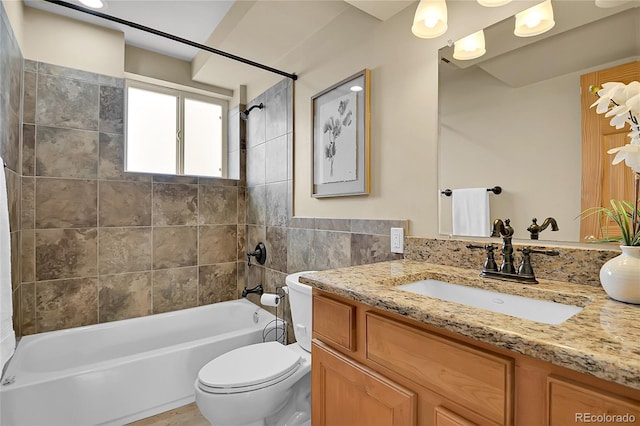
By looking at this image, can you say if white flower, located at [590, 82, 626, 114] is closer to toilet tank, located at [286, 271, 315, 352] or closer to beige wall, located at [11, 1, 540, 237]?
beige wall, located at [11, 1, 540, 237]

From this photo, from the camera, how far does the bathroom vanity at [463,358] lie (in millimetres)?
493

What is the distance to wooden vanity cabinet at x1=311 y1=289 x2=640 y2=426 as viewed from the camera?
1.69ft

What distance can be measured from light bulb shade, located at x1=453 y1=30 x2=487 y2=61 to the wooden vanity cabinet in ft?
3.64

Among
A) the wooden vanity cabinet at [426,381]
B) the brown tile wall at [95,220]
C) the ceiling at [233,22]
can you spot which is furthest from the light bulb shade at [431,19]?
the brown tile wall at [95,220]

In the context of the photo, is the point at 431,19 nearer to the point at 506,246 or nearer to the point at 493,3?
the point at 493,3

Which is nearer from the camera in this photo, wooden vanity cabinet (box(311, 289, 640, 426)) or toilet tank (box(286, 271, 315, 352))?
wooden vanity cabinet (box(311, 289, 640, 426))

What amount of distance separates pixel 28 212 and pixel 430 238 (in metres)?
2.54

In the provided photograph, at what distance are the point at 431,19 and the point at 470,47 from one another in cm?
20

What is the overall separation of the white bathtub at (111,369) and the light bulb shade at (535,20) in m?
2.19

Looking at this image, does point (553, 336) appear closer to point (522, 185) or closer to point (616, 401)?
point (616, 401)

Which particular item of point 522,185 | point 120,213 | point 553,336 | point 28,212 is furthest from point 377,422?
point 28,212

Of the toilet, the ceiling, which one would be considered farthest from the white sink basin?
the ceiling

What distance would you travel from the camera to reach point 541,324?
2.00ft

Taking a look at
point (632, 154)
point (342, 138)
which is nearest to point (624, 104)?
point (632, 154)
